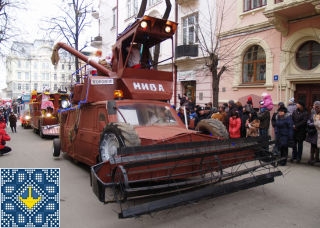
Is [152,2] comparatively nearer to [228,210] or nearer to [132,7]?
[132,7]

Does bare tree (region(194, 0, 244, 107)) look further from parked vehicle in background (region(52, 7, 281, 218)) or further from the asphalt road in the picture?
the asphalt road

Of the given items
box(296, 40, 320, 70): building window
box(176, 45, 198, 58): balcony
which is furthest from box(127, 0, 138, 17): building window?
box(296, 40, 320, 70): building window

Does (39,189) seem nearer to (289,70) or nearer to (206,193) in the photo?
(206,193)

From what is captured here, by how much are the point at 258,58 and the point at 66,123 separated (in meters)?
9.59

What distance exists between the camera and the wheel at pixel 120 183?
13.1ft

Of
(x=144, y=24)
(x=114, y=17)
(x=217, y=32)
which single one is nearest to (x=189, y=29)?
(x=217, y=32)

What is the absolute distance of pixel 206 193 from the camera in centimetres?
458

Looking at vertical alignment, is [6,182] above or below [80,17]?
below

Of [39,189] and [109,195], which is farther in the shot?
[109,195]

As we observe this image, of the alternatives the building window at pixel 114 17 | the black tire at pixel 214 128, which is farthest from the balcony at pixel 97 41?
the black tire at pixel 214 128

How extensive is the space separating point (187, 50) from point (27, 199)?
629 inches

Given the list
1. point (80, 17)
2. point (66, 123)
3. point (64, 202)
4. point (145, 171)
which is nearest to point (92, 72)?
point (66, 123)

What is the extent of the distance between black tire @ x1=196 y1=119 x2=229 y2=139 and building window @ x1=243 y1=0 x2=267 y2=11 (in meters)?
9.91

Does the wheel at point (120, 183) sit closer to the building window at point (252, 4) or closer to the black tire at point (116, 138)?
the black tire at point (116, 138)
